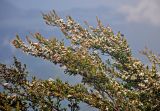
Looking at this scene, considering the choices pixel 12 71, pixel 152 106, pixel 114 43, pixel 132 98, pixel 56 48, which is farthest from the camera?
pixel 114 43

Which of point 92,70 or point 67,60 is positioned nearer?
point 92,70

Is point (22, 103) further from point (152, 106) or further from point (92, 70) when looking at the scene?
point (152, 106)

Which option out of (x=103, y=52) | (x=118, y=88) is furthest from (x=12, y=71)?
(x=103, y=52)

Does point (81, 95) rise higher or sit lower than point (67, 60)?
lower

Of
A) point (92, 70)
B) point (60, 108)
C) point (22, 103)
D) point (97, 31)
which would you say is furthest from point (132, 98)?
point (97, 31)

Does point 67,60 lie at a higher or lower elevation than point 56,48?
lower

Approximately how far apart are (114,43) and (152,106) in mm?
10032

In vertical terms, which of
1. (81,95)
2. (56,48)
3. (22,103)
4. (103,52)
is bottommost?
(22,103)

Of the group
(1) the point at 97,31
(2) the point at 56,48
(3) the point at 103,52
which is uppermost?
(1) the point at 97,31

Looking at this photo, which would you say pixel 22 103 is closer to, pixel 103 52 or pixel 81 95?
pixel 81 95

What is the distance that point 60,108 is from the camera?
64.4 feet

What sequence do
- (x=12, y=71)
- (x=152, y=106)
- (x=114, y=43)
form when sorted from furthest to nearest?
(x=114, y=43) < (x=12, y=71) < (x=152, y=106)

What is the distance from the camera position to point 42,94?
19031 millimetres

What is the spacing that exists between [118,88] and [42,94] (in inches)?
176
